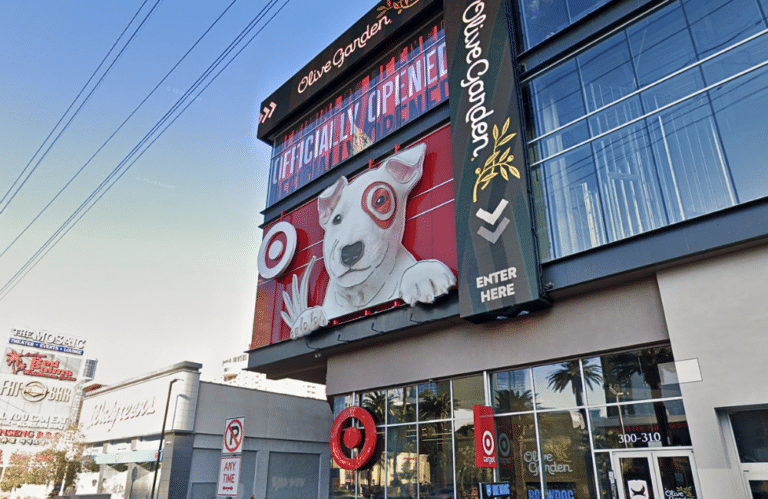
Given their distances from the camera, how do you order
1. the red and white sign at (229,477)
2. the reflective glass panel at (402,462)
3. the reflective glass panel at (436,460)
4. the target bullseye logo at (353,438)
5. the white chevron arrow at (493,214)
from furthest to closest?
the target bullseye logo at (353,438), the reflective glass panel at (402,462), the reflective glass panel at (436,460), the white chevron arrow at (493,214), the red and white sign at (229,477)

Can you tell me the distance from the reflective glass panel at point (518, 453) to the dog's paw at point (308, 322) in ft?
29.7

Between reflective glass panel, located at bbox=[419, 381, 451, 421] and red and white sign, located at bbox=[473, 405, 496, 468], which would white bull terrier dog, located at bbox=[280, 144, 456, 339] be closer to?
reflective glass panel, located at bbox=[419, 381, 451, 421]

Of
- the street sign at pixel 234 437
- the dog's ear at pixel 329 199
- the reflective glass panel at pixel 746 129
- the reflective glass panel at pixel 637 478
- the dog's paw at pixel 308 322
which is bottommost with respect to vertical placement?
the reflective glass panel at pixel 637 478

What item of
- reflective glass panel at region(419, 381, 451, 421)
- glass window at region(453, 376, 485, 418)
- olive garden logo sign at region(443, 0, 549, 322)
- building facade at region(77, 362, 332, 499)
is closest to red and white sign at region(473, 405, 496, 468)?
glass window at region(453, 376, 485, 418)

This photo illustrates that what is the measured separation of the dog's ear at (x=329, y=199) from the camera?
23734mm

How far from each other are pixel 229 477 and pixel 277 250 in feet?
57.7

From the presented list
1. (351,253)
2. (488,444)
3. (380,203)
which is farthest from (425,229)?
(488,444)

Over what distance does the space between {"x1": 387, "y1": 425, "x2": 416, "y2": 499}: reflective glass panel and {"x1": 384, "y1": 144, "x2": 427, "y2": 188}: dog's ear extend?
9.34m

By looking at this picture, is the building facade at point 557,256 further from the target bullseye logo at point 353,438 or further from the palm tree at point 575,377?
the target bullseye logo at point 353,438

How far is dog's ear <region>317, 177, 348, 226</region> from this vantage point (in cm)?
2373

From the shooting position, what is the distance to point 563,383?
14.9 meters

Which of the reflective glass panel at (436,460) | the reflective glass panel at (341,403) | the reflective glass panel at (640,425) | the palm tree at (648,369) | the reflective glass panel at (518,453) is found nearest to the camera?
the reflective glass panel at (640,425)

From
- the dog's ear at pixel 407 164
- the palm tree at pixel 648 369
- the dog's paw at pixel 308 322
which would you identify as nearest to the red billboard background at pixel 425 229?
the dog's ear at pixel 407 164

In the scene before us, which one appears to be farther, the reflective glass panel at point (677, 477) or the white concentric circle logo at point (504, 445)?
the white concentric circle logo at point (504, 445)
